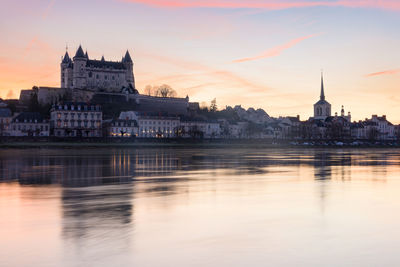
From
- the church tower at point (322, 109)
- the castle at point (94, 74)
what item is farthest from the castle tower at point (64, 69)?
the church tower at point (322, 109)

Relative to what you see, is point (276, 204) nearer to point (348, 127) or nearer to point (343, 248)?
point (343, 248)

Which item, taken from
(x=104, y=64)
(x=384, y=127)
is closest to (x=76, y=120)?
(x=104, y=64)

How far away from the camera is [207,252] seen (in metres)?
7.59

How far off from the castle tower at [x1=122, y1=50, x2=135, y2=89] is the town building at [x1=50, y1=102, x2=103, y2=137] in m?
37.1

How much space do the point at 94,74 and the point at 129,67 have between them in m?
12.7

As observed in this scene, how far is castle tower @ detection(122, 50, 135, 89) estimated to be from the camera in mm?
125963

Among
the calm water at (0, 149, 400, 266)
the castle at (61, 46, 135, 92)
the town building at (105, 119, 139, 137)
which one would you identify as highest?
the castle at (61, 46, 135, 92)

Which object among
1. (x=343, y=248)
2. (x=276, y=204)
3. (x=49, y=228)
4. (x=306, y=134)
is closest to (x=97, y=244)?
(x=49, y=228)

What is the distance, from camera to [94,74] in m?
118

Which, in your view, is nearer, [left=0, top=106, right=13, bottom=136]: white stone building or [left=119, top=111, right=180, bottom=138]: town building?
[left=0, top=106, right=13, bottom=136]: white stone building

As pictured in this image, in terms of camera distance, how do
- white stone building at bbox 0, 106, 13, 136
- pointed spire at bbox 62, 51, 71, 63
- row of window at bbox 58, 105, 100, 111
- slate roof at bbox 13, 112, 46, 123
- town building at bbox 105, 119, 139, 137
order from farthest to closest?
pointed spire at bbox 62, 51, 71, 63, town building at bbox 105, 119, 139, 137, row of window at bbox 58, 105, 100, 111, slate roof at bbox 13, 112, 46, 123, white stone building at bbox 0, 106, 13, 136

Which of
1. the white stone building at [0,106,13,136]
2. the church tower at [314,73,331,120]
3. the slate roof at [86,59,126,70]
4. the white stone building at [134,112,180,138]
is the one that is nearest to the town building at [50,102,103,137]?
the white stone building at [0,106,13,136]

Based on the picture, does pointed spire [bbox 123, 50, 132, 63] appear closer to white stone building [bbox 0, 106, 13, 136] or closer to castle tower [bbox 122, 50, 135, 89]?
castle tower [bbox 122, 50, 135, 89]

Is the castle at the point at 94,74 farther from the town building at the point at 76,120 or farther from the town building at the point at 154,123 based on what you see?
the town building at the point at 76,120
